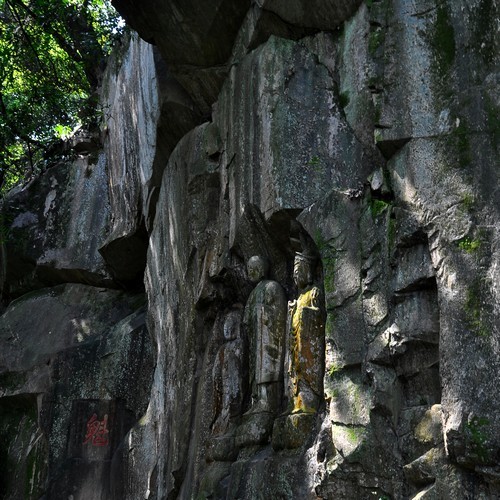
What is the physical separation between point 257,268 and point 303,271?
0.76 m

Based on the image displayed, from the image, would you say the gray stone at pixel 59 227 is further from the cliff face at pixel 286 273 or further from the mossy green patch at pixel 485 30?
the mossy green patch at pixel 485 30

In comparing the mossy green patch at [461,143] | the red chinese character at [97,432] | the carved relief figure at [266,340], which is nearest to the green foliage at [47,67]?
the red chinese character at [97,432]

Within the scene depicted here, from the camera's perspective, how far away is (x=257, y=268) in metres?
7.20

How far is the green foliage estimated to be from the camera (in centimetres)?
1061

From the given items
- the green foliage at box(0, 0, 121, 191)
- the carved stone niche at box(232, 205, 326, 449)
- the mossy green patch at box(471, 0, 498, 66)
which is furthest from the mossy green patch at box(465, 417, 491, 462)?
the green foliage at box(0, 0, 121, 191)

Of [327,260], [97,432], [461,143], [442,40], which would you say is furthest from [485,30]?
[97,432]

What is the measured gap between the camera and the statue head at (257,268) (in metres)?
7.20

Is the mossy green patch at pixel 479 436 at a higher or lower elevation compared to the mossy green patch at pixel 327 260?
lower

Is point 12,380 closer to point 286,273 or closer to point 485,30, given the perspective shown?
point 286,273

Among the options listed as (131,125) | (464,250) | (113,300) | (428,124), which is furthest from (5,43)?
(464,250)

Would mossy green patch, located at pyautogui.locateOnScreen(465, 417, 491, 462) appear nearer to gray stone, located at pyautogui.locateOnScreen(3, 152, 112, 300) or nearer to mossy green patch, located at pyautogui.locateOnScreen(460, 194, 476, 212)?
mossy green patch, located at pyautogui.locateOnScreen(460, 194, 476, 212)

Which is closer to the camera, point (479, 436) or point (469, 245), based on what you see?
point (479, 436)

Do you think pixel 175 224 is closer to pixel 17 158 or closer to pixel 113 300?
pixel 113 300

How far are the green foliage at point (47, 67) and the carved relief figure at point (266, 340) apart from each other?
15.2 ft
